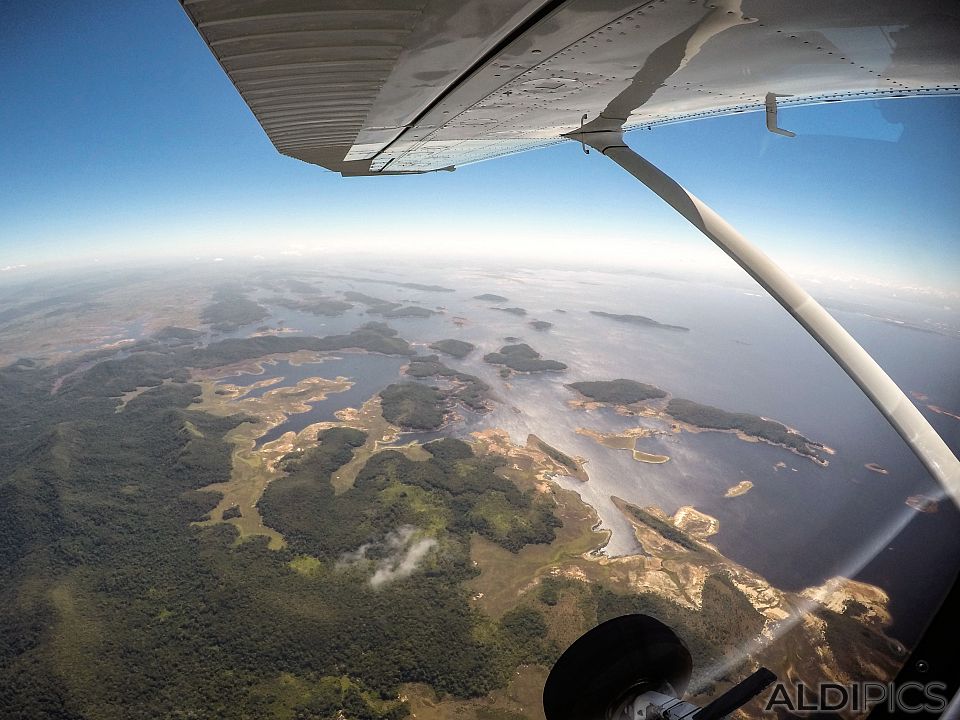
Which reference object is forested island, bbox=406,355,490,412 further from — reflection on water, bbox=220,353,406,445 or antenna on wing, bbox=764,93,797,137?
antenna on wing, bbox=764,93,797,137

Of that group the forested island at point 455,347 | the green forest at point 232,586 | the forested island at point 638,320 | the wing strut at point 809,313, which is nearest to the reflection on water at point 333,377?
the green forest at point 232,586

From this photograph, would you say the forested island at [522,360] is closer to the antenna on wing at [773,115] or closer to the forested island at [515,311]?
the forested island at [515,311]

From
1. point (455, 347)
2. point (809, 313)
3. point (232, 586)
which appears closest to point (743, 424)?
point (455, 347)

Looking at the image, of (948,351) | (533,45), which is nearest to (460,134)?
(533,45)

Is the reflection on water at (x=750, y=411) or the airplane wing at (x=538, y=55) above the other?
the airplane wing at (x=538, y=55)

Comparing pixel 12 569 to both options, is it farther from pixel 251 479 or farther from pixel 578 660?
pixel 578 660

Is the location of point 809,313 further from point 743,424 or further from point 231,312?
point 231,312
